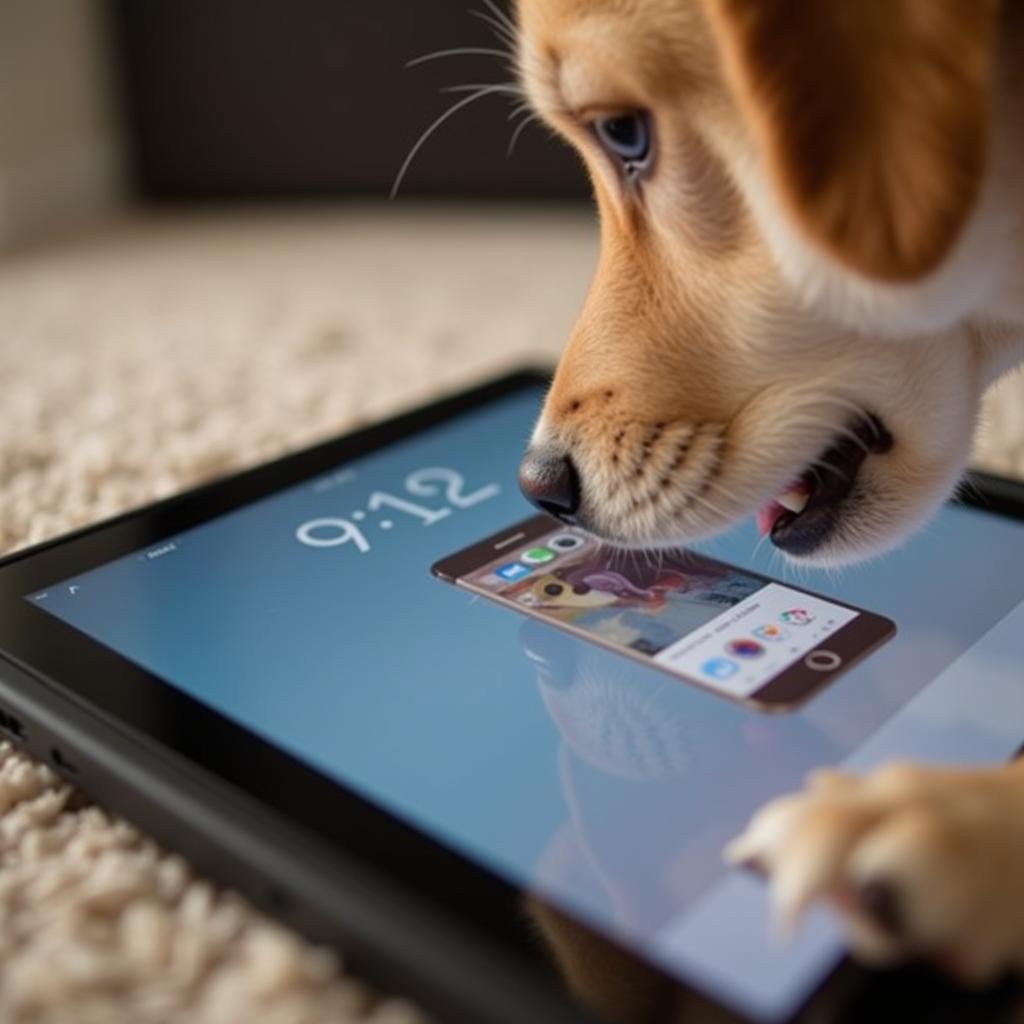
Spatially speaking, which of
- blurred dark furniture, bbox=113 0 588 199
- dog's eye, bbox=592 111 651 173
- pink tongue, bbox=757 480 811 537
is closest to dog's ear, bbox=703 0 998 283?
dog's eye, bbox=592 111 651 173


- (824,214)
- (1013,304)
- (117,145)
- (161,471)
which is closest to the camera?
(824,214)

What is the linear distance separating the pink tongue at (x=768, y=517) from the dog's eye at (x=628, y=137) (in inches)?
9.4

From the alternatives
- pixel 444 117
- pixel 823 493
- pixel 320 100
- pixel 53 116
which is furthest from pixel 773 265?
pixel 53 116

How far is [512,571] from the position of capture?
88 cm

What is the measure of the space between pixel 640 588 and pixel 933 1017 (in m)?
0.37

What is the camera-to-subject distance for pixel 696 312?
0.77m

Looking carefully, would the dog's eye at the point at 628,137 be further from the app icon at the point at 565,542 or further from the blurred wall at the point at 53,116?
the blurred wall at the point at 53,116

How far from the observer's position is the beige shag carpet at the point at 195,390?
60 centimetres

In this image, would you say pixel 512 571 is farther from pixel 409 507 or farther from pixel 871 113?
pixel 871 113

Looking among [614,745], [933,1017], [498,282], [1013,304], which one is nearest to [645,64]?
[1013,304]

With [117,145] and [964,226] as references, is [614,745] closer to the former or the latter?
[964,226]

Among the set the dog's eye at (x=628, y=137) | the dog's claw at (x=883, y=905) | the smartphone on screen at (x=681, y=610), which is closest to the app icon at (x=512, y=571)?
the smartphone on screen at (x=681, y=610)

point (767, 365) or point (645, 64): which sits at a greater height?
point (645, 64)

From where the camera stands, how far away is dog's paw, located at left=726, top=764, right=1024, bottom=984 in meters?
0.52
